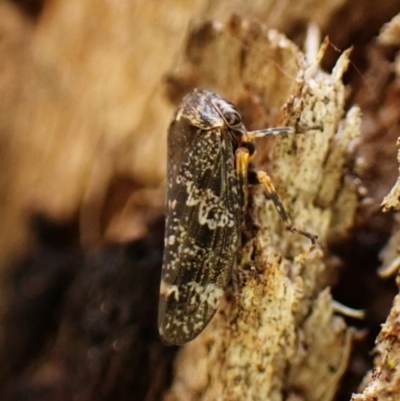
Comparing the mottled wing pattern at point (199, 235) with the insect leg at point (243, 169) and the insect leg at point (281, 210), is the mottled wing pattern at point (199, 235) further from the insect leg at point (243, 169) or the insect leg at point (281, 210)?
the insect leg at point (281, 210)

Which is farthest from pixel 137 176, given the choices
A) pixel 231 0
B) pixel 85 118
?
pixel 231 0

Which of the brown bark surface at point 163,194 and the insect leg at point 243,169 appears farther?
the insect leg at point 243,169

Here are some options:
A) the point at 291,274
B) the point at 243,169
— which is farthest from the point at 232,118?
the point at 291,274

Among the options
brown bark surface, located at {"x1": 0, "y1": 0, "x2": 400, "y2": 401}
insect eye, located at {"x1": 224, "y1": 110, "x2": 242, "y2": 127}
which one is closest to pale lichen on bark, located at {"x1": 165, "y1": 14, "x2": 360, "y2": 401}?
brown bark surface, located at {"x1": 0, "y1": 0, "x2": 400, "y2": 401}

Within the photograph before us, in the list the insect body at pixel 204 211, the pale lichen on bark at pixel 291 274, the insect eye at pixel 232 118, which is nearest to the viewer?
the pale lichen on bark at pixel 291 274

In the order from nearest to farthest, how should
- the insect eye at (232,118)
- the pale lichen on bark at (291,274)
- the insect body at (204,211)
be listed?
the pale lichen on bark at (291,274)
the insect body at (204,211)
the insect eye at (232,118)

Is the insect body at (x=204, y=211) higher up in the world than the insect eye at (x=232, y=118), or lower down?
lower down

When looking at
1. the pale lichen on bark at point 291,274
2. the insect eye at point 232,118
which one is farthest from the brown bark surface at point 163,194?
the insect eye at point 232,118

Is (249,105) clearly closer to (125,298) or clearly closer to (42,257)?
(125,298)
